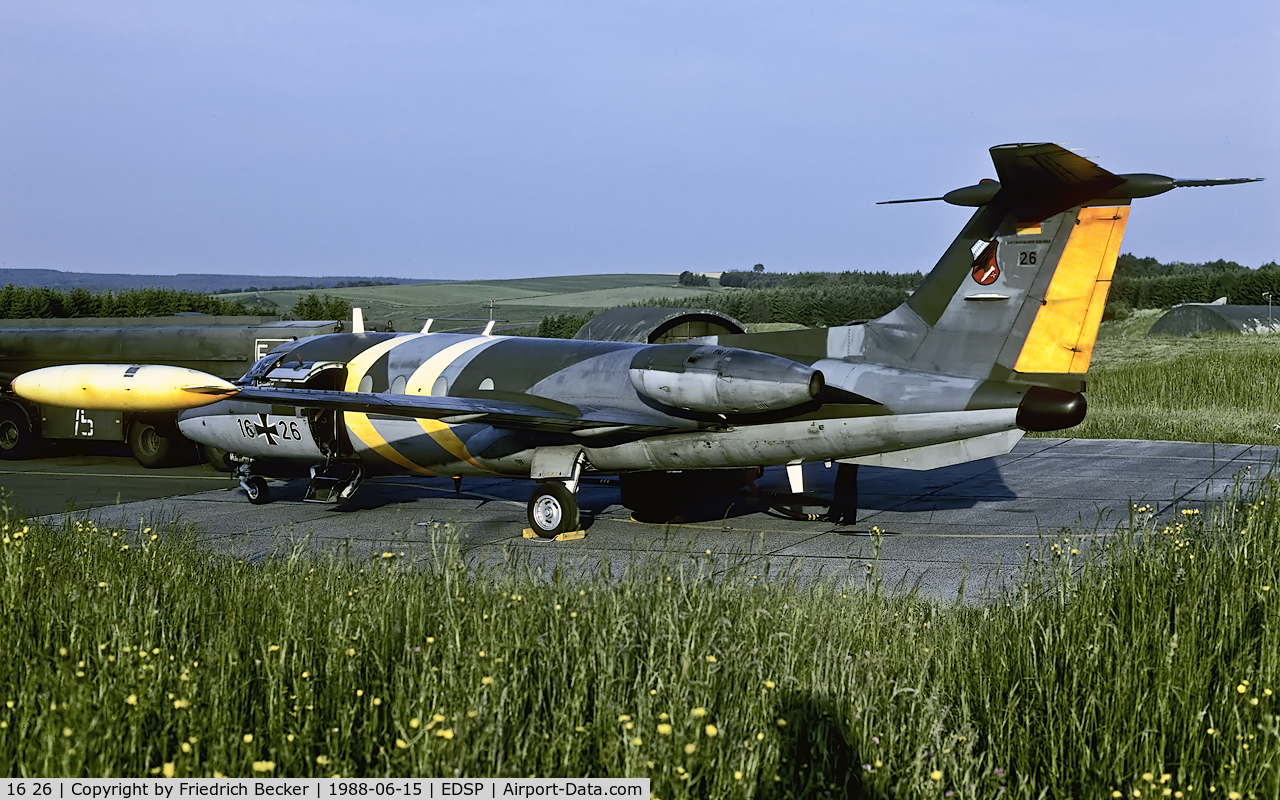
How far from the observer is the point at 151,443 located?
23.3 metres

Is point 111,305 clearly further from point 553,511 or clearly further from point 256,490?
point 553,511

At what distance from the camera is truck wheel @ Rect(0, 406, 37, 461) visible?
979 inches

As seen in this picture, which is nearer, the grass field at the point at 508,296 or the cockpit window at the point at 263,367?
the cockpit window at the point at 263,367

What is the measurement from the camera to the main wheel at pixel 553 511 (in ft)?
49.8

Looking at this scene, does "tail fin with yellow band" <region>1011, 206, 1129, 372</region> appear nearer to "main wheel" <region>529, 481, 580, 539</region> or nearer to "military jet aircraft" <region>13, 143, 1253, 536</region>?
"military jet aircraft" <region>13, 143, 1253, 536</region>

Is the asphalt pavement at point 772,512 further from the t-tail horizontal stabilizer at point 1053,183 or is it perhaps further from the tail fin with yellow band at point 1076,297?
the t-tail horizontal stabilizer at point 1053,183

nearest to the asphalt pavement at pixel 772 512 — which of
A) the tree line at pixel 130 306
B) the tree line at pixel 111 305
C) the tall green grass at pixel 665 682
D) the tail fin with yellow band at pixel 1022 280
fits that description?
the tail fin with yellow band at pixel 1022 280

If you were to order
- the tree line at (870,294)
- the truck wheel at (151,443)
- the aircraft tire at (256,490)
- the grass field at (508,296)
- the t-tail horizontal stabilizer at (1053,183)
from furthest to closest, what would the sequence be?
the grass field at (508,296) → the tree line at (870,294) → the truck wheel at (151,443) → the aircraft tire at (256,490) → the t-tail horizontal stabilizer at (1053,183)

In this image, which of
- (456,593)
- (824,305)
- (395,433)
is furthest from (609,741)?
(824,305)

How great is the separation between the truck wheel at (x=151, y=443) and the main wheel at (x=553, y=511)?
11.3 meters

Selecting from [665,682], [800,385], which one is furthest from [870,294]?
[665,682]
